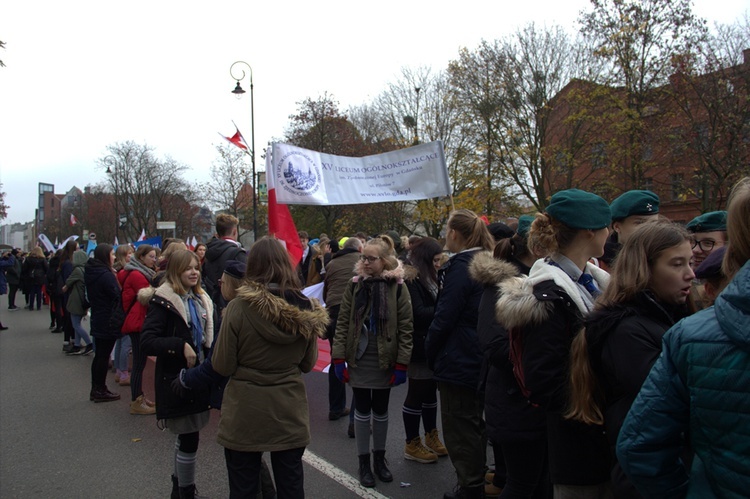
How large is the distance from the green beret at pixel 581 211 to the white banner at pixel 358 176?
3831 mm

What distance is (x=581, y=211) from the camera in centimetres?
269

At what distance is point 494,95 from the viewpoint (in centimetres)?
2720

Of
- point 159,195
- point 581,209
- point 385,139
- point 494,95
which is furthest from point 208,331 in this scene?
point 159,195

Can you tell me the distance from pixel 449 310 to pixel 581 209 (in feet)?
4.93

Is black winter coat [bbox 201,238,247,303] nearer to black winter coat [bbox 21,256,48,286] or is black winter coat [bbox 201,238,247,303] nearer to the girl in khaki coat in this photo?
the girl in khaki coat

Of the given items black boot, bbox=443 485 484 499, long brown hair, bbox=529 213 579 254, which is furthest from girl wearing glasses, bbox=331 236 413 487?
long brown hair, bbox=529 213 579 254

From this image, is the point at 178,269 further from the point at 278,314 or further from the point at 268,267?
the point at 278,314

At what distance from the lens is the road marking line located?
4312 millimetres

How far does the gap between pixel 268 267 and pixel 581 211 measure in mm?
1864

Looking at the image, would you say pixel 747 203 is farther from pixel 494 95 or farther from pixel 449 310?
pixel 494 95

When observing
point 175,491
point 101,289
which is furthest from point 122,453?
point 101,289

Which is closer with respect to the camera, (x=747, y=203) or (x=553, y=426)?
(x=747, y=203)

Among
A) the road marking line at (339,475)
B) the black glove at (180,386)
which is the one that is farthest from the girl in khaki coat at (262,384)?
the road marking line at (339,475)

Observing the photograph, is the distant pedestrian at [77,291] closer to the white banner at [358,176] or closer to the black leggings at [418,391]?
the white banner at [358,176]
